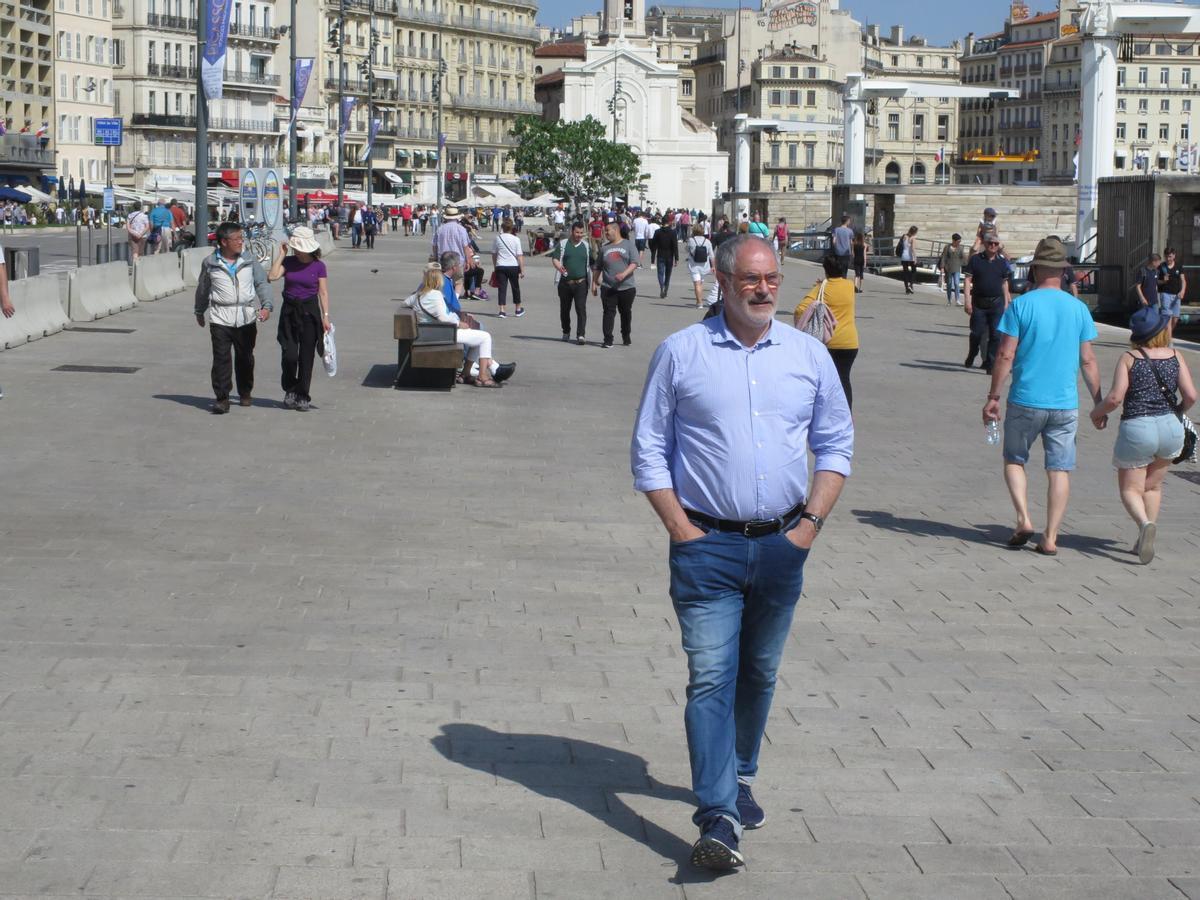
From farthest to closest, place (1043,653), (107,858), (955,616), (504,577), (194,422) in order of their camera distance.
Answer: (194,422) < (504,577) < (955,616) < (1043,653) < (107,858)

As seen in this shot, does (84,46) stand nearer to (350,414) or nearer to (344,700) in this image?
(350,414)

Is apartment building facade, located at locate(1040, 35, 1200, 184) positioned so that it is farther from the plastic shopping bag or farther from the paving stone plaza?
the paving stone plaza

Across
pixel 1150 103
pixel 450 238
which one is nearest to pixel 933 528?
pixel 450 238

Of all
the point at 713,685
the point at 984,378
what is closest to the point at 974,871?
the point at 713,685

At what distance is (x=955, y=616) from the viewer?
879 centimetres

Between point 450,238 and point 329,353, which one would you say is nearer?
point 329,353

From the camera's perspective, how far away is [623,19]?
168625mm

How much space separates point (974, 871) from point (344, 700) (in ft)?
8.37

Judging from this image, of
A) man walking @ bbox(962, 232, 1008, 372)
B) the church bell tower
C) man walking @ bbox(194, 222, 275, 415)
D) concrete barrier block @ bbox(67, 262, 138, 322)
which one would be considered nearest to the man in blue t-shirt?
man walking @ bbox(194, 222, 275, 415)

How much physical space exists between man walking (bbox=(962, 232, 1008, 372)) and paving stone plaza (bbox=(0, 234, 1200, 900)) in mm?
7536

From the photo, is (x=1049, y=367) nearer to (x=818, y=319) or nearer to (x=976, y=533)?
(x=976, y=533)

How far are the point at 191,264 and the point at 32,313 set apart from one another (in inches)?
498

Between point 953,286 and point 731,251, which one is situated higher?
point 731,251

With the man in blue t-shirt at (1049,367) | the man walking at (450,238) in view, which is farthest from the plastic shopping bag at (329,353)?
the man walking at (450,238)
